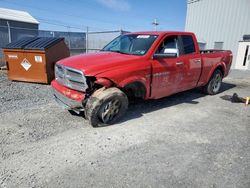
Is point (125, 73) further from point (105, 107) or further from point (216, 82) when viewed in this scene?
point (216, 82)

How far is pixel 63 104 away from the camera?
4.05m

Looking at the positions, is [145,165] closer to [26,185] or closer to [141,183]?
[141,183]

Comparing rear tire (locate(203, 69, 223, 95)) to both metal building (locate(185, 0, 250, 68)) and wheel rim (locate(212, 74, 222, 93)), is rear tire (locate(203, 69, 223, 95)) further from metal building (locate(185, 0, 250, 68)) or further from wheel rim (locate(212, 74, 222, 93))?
metal building (locate(185, 0, 250, 68))

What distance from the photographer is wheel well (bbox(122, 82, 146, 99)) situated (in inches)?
169

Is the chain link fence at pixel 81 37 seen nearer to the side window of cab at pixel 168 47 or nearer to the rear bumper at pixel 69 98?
the side window of cab at pixel 168 47

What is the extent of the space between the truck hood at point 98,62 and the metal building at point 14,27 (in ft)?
25.9

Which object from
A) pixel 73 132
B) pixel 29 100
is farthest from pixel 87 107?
pixel 29 100

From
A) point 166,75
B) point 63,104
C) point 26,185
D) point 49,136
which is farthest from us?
point 166,75

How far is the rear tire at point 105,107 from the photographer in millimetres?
3684

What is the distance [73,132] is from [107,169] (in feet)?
4.19

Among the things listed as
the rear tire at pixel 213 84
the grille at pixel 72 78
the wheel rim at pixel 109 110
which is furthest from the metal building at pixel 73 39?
the wheel rim at pixel 109 110

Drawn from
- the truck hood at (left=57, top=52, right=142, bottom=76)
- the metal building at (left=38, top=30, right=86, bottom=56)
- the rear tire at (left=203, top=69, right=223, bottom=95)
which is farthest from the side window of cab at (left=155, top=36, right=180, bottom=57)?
the metal building at (left=38, top=30, right=86, bottom=56)

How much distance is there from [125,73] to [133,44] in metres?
1.25

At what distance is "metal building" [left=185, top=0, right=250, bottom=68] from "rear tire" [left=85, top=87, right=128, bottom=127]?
1544 centimetres
